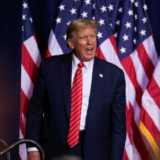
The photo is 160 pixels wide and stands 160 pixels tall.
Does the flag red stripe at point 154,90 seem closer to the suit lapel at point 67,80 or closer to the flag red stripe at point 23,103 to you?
the suit lapel at point 67,80

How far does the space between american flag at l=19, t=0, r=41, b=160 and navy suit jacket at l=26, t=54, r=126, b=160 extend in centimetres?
85

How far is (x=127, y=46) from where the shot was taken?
3.04 meters

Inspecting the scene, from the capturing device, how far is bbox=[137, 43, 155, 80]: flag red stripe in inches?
118

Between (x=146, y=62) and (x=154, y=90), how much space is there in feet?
1.17

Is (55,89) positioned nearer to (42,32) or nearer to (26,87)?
(26,87)

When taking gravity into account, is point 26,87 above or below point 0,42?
below

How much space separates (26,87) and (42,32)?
2.32 ft

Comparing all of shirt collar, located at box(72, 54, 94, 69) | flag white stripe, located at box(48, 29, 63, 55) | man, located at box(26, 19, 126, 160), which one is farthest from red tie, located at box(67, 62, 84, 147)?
flag white stripe, located at box(48, 29, 63, 55)

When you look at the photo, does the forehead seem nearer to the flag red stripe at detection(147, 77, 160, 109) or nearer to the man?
the man

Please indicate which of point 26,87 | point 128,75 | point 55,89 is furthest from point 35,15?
point 55,89

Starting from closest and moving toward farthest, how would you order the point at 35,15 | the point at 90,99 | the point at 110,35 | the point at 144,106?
1. the point at 90,99
2. the point at 144,106
3. the point at 110,35
4. the point at 35,15

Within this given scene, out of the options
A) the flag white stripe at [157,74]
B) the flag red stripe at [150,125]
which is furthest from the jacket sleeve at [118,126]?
the flag white stripe at [157,74]

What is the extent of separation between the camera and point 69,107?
6.63 ft

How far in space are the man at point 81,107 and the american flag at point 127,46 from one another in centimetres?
82
